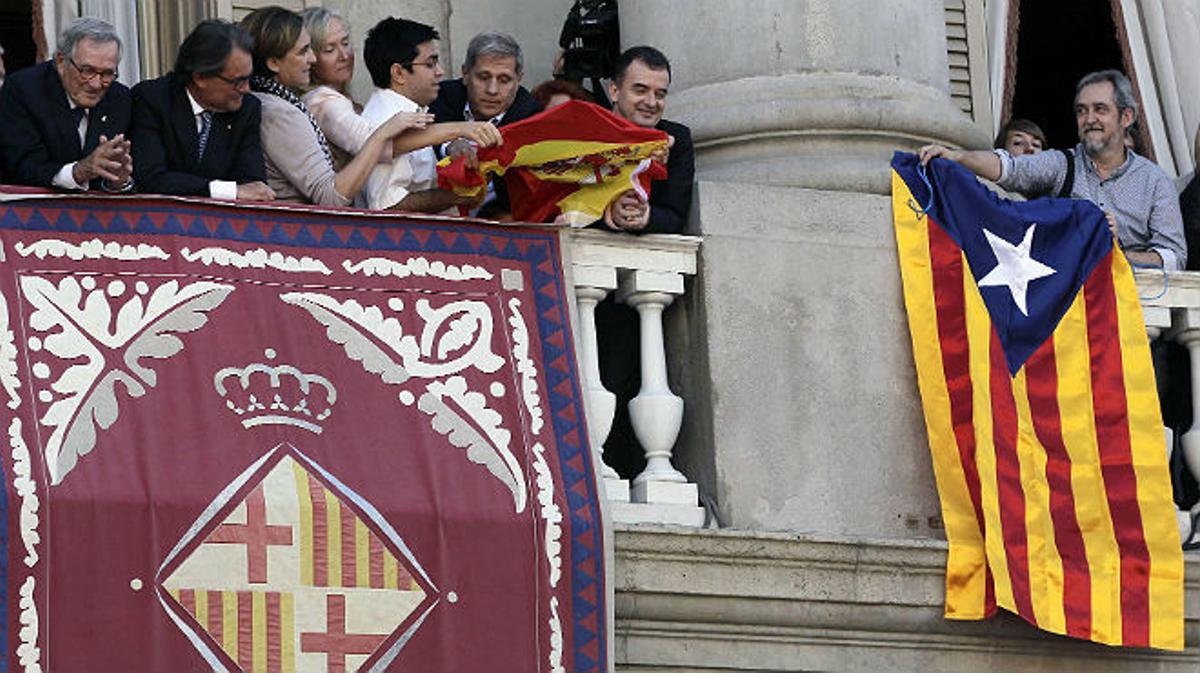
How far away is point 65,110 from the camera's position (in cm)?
1202

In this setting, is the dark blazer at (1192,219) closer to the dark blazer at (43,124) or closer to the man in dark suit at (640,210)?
the man in dark suit at (640,210)

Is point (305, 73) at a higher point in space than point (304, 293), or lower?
higher

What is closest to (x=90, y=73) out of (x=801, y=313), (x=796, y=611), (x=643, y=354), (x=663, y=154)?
(x=663, y=154)

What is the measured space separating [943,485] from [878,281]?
29.9 inches

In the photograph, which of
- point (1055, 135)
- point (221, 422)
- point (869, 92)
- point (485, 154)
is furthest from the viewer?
point (1055, 135)

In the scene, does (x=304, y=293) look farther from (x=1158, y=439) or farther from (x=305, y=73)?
(x=1158, y=439)

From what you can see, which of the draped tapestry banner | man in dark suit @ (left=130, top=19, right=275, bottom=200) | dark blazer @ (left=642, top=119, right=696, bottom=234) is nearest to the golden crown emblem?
the draped tapestry banner

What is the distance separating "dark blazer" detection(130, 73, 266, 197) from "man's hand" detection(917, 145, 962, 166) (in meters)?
2.39

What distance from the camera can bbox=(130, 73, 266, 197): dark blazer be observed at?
12.0 m

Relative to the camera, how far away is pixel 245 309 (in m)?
11.7

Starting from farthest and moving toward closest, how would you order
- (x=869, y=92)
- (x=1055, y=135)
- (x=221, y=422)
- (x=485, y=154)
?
1. (x=1055, y=135)
2. (x=869, y=92)
3. (x=485, y=154)
4. (x=221, y=422)

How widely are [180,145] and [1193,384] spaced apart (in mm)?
3671

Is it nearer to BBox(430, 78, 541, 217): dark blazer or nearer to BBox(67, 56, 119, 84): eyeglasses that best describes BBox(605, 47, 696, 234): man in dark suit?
BBox(430, 78, 541, 217): dark blazer

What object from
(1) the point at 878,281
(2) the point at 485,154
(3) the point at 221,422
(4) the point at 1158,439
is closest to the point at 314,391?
(3) the point at 221,422
